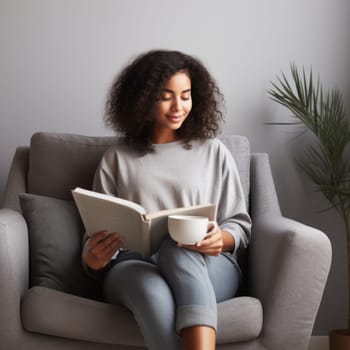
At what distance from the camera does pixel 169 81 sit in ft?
7.19

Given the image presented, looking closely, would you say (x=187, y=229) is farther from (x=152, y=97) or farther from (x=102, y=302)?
(x=152, y=97)

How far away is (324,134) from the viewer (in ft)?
8.71

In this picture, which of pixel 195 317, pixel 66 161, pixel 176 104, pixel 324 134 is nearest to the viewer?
pixel 195 317

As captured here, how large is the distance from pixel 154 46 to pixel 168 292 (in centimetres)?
123

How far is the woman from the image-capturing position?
1919 millimetres

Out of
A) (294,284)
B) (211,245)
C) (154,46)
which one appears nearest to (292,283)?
(294,284)

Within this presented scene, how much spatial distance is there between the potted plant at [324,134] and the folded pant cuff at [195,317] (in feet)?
3.18

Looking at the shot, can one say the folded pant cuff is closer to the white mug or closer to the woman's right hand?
the white mug

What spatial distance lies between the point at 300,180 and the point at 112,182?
90 centimetres

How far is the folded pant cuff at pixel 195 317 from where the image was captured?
1.79 m

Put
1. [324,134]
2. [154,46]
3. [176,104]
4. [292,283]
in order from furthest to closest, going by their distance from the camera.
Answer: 1. [154,46]
2. [324,134]
3. [176,104]
4. [292,283]

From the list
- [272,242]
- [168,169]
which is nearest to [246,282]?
[272,242]

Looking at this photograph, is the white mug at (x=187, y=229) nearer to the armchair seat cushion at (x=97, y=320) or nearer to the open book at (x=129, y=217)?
the open book at (x=129, y=217)

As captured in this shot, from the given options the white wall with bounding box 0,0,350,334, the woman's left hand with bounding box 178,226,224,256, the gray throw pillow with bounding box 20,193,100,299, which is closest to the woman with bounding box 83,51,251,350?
the woman's left hand with bounding box 178,226,224,256
